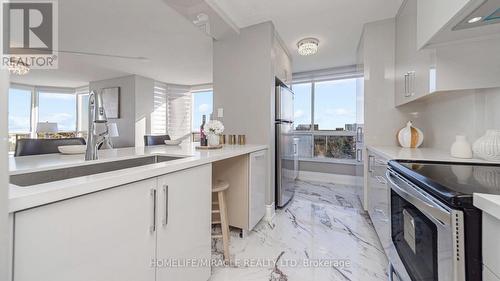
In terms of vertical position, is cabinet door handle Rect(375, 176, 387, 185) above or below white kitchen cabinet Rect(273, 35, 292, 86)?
below

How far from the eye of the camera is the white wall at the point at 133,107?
4.80 meters

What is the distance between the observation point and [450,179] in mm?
869

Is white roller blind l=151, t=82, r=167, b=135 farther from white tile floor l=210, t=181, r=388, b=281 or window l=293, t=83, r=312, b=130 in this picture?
white tile floor l=210, t=181, r=388, b=281

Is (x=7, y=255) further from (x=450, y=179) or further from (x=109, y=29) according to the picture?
(x=109, y=29)

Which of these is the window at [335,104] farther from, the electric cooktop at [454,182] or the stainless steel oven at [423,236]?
the electric cooktop at [454,182]

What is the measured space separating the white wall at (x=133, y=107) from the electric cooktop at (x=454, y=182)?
199 inches

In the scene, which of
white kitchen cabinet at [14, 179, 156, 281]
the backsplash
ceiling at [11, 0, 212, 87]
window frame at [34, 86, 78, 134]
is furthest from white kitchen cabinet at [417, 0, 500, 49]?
window frame at [34, 86, 78, 134]

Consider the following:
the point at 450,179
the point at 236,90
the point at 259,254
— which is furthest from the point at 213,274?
the point at 236,90

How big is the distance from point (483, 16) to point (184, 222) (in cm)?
183

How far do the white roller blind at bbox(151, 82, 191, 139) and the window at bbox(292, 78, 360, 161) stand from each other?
2.93 meters

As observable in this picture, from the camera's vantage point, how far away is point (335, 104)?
4.27 metres

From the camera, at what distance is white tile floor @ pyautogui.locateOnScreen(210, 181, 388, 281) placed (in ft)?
5.00

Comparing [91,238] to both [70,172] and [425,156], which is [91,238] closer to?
[70,172]

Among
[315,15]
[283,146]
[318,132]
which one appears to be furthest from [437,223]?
[318,132]
